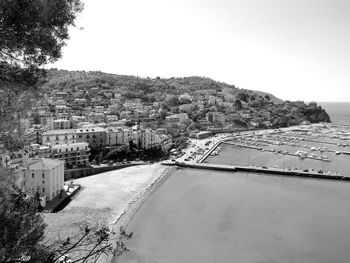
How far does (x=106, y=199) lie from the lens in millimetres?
16625

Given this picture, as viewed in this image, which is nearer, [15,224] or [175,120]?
[15,224]

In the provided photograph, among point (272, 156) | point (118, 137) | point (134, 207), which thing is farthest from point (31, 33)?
point (272, 156)

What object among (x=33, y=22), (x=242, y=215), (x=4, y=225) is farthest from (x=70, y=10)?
(x=242, y=215)

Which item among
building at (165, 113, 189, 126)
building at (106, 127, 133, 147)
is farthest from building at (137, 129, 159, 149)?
building at (165, 113, 189, 126)

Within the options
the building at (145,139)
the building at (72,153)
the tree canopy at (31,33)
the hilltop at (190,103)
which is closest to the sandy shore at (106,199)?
the building at (72,153)

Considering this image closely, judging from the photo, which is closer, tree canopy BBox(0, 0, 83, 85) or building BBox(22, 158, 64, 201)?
tree canopy BBox(0, 0, 83, 85)

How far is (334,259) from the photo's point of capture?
36.7 feet

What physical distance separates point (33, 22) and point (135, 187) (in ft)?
55.0

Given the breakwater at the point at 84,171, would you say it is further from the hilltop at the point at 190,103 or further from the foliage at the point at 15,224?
the hilltop at the point at 190,103

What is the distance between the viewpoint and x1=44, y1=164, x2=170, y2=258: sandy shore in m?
13.2

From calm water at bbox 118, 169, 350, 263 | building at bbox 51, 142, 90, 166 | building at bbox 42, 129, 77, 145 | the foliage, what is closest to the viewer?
the foliage

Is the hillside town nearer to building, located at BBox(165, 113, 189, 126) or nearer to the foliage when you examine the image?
building, located at BBox(165, 113, 189, 126)

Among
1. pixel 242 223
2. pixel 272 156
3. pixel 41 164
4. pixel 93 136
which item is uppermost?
pixel 93 136

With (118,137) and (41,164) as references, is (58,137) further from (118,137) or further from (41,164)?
(41,164)
